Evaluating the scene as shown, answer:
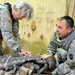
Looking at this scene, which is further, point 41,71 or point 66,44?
point 66,44

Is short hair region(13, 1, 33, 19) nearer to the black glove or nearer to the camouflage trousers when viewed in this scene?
the black glove

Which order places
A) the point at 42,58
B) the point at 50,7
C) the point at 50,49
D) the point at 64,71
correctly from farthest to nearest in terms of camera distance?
1. the point at 50,7
2. the point at 50,49
3. the point at 42,58
4. the point at 64,71

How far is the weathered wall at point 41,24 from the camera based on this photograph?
120 inches

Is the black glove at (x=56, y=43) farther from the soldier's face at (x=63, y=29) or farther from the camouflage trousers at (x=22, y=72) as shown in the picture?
the camouflage trousers at (x=22, y=72)

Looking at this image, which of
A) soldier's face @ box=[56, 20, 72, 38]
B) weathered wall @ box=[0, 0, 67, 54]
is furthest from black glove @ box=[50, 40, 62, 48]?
weathered wall @ box=[0, 0, 67, 54]

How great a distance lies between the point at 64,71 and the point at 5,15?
2.88 feet

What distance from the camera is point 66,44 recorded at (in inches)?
91.3

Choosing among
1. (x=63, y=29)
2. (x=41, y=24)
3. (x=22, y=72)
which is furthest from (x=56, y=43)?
(x=22, y=72)

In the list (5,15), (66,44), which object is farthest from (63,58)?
(5,15)

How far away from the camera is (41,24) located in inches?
123

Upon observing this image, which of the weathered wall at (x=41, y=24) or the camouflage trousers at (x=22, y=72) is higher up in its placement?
the weathered wall at (x=41, y=24)

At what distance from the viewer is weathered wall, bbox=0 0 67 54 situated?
305 cm

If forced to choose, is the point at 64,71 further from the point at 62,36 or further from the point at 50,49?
the point at 50,49

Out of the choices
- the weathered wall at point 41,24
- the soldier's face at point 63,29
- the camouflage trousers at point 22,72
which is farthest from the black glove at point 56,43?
the camouflage trousers at point 22,72
